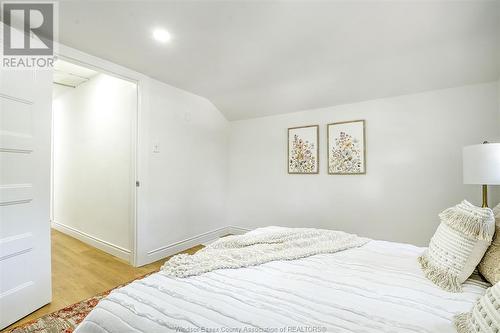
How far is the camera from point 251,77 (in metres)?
2.77

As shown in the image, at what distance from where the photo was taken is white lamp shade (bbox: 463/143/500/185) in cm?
171

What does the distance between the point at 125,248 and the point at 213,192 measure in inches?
55.5

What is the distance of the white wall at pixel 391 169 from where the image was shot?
7.69ft

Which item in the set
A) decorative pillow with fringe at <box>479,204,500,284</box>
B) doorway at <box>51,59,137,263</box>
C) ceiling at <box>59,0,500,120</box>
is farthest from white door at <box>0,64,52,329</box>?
decorative pillow with fringe at <box>479,204,500,284</box>

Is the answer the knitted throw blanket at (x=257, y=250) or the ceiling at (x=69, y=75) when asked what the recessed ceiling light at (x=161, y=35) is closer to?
the ceiling at (x=69, y=75)

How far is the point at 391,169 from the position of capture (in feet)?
8.79

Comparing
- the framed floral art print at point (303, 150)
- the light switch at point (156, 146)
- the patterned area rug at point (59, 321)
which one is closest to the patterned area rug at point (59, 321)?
the patterned area rug at point (59, 321)

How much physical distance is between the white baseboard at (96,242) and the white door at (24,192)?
91 centimetres

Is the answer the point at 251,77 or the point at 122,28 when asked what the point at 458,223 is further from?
the point at 122,28

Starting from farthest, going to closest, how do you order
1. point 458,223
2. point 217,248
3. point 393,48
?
point 393,48 < point 217,248 < point 458,223

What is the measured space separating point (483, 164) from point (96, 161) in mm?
4211

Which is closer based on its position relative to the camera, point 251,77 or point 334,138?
point 251,77

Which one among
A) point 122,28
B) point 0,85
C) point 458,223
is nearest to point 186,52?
point 122,28

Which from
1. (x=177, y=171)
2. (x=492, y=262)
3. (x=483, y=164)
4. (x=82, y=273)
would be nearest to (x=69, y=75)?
(x=177, y=171)
